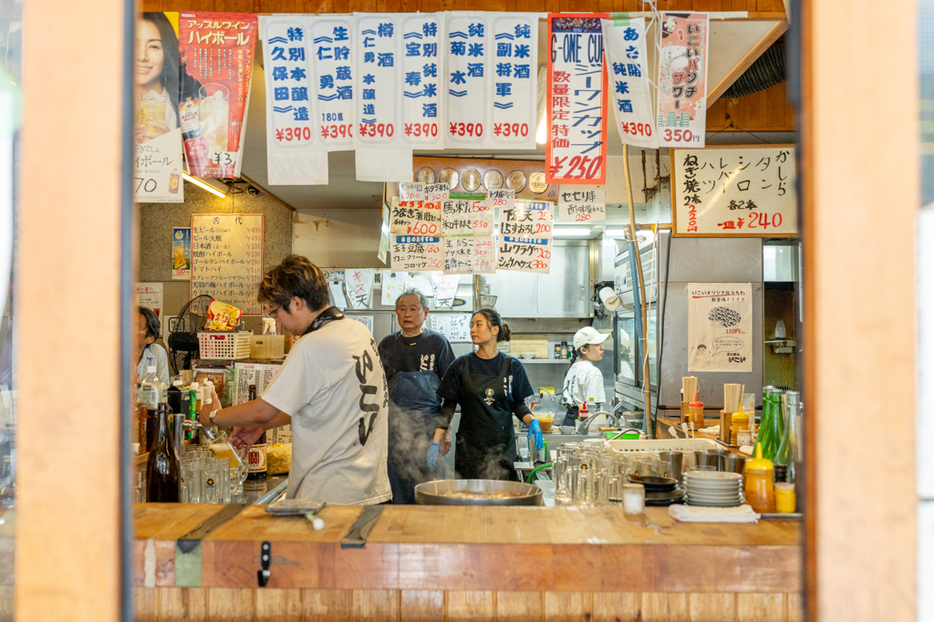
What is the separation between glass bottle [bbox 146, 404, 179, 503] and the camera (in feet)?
9.35

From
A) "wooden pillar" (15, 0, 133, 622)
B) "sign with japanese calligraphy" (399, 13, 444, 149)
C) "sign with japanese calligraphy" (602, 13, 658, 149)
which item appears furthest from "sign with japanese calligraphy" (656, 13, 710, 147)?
"wooden pillar" (15, 0, 133, 622)

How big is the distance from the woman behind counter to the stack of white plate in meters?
2.58

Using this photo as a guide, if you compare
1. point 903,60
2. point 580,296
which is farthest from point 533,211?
point 903,60

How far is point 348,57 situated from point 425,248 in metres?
2.76

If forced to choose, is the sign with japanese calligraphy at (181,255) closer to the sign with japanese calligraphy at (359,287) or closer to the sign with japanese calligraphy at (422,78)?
the sign with japanese calligraphy at (359,287)

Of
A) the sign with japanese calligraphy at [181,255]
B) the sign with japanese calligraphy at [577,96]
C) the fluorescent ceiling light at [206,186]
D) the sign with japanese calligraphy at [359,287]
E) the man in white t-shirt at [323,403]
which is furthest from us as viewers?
the sign with japanese calligraphy at [181,255]

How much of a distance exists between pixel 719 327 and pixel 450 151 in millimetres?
2654

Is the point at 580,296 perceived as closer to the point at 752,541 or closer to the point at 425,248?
the point at 425,248

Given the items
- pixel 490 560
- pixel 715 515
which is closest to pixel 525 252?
pixel 715 515

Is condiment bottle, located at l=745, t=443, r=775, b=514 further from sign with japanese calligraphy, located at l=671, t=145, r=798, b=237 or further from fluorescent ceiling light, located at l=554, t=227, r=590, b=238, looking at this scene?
fluorescent ceiling light, located at l=554, t=227, r=590, b=238

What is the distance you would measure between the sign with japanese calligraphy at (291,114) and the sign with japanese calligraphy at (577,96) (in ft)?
3.32

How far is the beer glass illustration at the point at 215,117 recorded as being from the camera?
2.80m

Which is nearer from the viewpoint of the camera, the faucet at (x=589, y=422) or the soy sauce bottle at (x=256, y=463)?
the soy sauce bottle at (x=256, y=463)

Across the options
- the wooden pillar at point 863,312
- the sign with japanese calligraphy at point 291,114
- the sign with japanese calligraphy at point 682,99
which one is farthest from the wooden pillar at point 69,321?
the sign with japanese calligraphy at point 682,99
